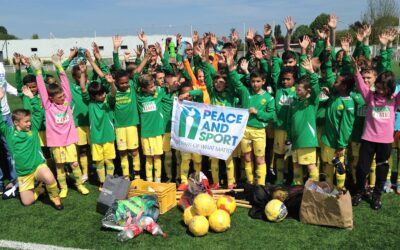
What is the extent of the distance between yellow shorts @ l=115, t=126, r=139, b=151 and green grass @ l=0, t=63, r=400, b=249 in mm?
1429

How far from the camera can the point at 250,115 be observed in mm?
6418

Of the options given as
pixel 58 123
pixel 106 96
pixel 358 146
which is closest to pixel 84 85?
pixel 106 96

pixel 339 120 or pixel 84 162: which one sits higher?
pixel 339 120

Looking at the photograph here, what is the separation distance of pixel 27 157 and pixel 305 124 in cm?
486

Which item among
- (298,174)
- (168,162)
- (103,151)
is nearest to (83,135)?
(103,151)

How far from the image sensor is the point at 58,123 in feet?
21.8

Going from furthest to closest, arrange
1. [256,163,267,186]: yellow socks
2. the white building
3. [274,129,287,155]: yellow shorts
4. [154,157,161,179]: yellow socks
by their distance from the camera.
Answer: the white building → [154,157,161,179]: yellow socks → [274,129,287,155]: yellow shorts → [256,163,267,186]: yellow socks

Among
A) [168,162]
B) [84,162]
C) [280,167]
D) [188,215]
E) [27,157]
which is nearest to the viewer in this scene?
[188,215]

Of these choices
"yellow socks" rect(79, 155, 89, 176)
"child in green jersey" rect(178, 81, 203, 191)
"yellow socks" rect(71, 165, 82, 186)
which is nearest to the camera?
"child in green jersey" rect(178, 81, 203, 191)

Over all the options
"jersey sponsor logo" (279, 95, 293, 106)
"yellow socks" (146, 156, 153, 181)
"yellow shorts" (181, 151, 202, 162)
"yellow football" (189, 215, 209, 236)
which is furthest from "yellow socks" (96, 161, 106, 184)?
"jersey sponsor logo" (279, 95, 293, 106)

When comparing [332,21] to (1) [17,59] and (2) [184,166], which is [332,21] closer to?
(2) [184,166]

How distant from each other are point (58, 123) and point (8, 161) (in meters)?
2.04

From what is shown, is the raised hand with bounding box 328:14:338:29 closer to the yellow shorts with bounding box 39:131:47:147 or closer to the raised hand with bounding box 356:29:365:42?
the raised hand with bounding box 356:29:365:42

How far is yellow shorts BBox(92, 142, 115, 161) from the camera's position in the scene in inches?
279
